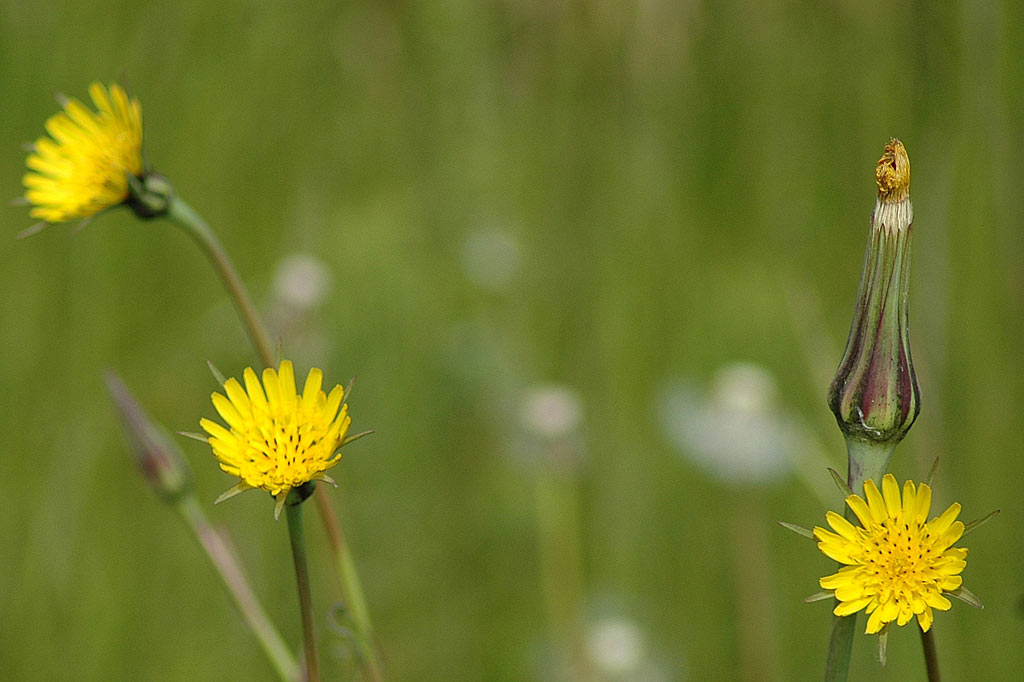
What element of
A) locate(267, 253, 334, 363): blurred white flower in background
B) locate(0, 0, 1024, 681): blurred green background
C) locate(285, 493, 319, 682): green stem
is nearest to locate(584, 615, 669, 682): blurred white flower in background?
locate(0, 0, 1024, 681): blurred green background

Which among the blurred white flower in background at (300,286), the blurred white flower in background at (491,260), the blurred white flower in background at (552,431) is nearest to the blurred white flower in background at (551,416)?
the blurred white flower in background at (552,431)

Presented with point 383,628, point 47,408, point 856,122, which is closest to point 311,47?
point 47,408

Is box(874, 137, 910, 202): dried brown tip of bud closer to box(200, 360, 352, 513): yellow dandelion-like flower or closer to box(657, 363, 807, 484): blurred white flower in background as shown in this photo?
box(200, 360, 352, 513): yellow dandelion-like flower

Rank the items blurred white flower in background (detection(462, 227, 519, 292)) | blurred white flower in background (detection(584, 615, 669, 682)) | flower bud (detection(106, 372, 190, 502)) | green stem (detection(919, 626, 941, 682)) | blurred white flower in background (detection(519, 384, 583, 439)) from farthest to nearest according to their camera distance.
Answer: blurred white flower in background (detection(462, 227, 519, 292))
blurred white flower in background (detection(519, 384, 583, 439))
blurred white flower in background (detection(584, 615, 669, 682))
flower bud (detection(106, 372, 190, 502))
green stem (detection(919, 626, 941, 682))

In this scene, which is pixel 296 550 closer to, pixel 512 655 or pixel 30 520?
pixel 512 655

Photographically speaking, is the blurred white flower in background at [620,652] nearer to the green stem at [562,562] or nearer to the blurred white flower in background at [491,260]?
the green stem at [562,562]

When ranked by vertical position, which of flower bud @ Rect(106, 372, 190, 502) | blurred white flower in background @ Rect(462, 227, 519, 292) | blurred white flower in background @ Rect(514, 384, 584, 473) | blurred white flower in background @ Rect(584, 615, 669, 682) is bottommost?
flower bud @ Rect(106, 372, 190, 502)
